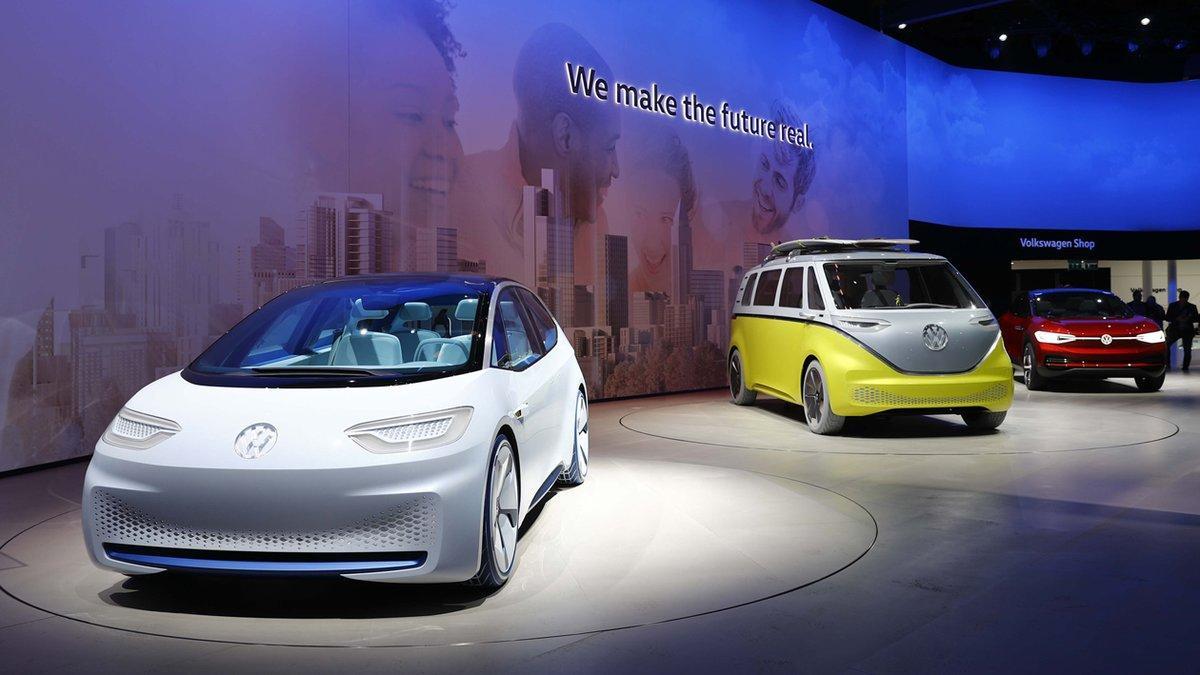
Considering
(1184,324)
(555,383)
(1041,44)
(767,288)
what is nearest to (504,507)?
(555,383)

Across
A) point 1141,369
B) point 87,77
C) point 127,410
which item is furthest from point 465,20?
point 1141,369

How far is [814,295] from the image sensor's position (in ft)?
27.6

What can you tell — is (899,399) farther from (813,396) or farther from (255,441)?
(255,441)

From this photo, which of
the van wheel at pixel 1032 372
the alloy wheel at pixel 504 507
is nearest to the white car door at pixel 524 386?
the alloy wheel at pixel 504 507

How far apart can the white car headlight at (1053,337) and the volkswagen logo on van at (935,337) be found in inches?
189

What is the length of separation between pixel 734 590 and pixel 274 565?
170 centimetres

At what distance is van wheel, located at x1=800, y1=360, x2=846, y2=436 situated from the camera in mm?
7957

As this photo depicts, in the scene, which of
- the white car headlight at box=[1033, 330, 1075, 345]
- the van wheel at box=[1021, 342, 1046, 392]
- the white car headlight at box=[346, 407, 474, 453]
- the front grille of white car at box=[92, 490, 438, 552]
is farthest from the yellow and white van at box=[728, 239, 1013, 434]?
Answer: the front grille of white car at box=[92, 490, 438, 552]

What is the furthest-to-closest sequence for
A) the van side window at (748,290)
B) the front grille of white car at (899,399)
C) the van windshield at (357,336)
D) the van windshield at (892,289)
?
the van side window at (748,290), the van windshield at (892,289), the front grille of white car at (899,399), the van windshield at (357,336)

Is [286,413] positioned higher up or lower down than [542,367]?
lower down

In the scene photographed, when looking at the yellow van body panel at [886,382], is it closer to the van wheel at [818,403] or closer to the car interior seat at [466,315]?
the van wheel at [818,403]

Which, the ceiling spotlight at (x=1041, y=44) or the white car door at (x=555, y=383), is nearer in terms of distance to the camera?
the white car door at (x=555, y=383)

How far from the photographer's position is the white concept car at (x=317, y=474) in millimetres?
3287

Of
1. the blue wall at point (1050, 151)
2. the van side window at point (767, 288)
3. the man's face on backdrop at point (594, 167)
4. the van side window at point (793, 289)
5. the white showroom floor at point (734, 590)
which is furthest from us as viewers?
the blue wall at point (1050, 151)
